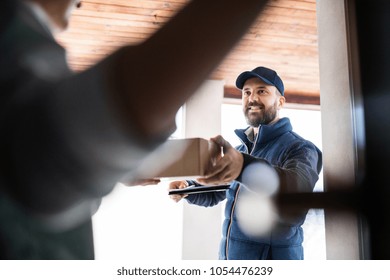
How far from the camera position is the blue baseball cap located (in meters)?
1.43

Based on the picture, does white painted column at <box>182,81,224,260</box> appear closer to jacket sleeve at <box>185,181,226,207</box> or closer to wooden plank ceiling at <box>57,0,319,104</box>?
wooden plank ceiling at <box>57,0,319,104</box>

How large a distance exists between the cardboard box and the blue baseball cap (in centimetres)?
120

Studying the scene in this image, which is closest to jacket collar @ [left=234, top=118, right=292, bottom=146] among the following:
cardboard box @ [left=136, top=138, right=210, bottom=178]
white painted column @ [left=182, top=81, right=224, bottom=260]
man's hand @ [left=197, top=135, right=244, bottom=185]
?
white painted column @ [left=182, top=81, right=224, bottom=260]

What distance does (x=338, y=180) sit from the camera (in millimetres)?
116

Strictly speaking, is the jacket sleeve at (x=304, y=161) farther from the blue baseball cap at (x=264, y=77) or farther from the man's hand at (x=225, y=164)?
the man's hand at (x=225, y=164)

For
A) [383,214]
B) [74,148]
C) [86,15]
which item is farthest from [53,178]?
[86,15]

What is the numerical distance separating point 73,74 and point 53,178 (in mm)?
39

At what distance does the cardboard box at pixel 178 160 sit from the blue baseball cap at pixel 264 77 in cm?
120

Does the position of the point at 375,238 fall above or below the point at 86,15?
below

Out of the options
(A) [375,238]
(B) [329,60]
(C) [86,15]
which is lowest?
(A) [375,238]

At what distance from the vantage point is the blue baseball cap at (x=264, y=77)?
1434 millimetres

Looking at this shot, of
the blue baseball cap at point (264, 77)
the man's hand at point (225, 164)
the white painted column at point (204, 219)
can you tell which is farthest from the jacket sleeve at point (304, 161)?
the white painted column at point (204, 219)

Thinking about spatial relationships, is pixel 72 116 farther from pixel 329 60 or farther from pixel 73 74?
pixel 329 60

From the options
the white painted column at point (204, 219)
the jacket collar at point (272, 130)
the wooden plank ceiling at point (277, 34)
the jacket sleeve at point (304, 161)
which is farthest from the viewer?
the white painted column at point (204, 219)
